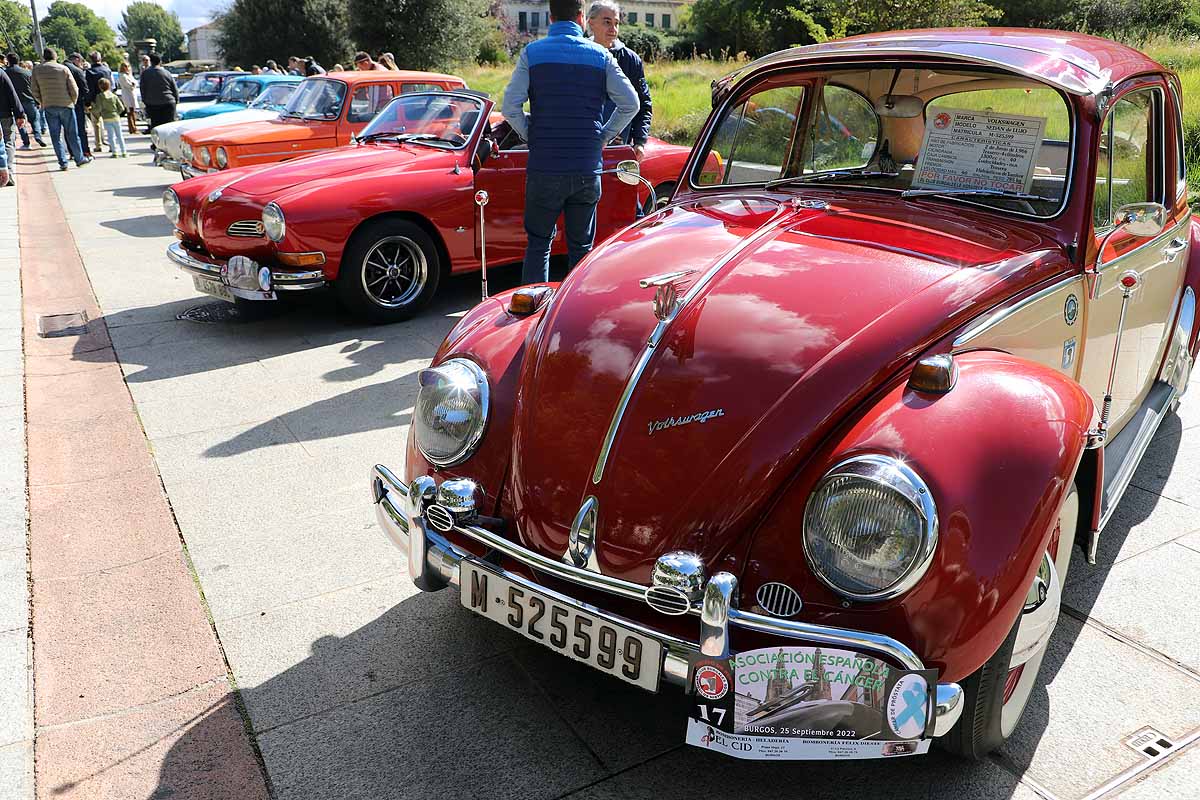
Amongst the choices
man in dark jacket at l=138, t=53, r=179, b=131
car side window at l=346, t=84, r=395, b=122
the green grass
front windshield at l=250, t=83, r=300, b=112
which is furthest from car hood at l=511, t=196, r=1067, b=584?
man in dark jacket at l=138, t=53, r=179, b=131

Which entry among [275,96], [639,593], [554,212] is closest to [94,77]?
[275,96]

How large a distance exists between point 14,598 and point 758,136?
3456 mm

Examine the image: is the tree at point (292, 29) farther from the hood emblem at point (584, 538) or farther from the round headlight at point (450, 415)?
the hood emblem at point (584, 538)

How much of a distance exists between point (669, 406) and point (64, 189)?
15.1 metres

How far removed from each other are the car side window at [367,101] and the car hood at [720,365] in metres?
7.61

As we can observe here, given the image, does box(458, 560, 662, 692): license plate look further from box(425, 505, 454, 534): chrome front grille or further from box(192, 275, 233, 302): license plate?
box(192, 275, 233, 302): license plate

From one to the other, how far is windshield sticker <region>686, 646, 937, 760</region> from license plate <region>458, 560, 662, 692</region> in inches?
5.3

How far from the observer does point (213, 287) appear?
6559mm

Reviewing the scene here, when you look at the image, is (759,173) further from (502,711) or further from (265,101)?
(265,101)

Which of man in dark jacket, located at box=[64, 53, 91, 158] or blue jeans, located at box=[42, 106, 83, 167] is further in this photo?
man in dark jacket, located at box=[64, 53, 91, 158]

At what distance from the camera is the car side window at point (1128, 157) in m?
3.28

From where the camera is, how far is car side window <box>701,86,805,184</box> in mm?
4035

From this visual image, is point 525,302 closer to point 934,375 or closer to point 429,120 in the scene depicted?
point 934,375

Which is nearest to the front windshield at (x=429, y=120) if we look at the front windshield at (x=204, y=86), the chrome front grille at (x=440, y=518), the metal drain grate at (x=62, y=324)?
the metal drain grate at (x=62, y=324)
